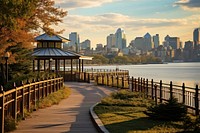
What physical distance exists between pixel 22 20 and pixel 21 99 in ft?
38.2

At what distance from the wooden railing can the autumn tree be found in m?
3.26

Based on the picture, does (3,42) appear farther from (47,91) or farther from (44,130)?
(44,130)

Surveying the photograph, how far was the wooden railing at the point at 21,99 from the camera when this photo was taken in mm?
10568

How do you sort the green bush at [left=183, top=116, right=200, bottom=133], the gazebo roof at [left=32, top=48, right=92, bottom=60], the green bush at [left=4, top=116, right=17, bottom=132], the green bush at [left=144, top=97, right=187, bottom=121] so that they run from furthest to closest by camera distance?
the gazebo roof at [left=32, top=48, right=92, bottom=60] < the green bush at [left=144, top=97, right=187, bottom=121] < the green bush at [left=4, top=116, right=17, bottom=132] < the green bush at [left=183, top=116, right=200, bottom=133]

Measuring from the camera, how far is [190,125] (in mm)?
9852

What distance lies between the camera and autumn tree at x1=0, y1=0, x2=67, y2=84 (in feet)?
51.0

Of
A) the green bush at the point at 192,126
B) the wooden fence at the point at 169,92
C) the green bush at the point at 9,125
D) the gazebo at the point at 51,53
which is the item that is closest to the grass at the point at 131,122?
the green bush at the point at 192,126

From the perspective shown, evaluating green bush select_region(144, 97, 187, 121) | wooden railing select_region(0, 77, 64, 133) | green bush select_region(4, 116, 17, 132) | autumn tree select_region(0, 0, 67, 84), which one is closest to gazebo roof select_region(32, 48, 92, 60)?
autumn tree select_region(0, 0, 67, 84)

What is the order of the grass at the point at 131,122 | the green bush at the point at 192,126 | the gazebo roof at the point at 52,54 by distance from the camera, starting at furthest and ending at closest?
the gazebo roof at the point at 52,54
the grass at the point at 131,122
the green bush at the point at 192,126

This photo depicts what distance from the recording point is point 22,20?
78.9ft

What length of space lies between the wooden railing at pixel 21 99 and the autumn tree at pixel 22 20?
3.26 meters

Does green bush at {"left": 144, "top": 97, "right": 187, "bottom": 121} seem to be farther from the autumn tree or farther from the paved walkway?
the autumn tree

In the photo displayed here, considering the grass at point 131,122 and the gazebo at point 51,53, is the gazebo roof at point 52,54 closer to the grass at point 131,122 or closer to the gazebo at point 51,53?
the gazebo at point 51,53

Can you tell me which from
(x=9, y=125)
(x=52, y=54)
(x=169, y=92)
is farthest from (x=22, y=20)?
(x=52, y=54)
